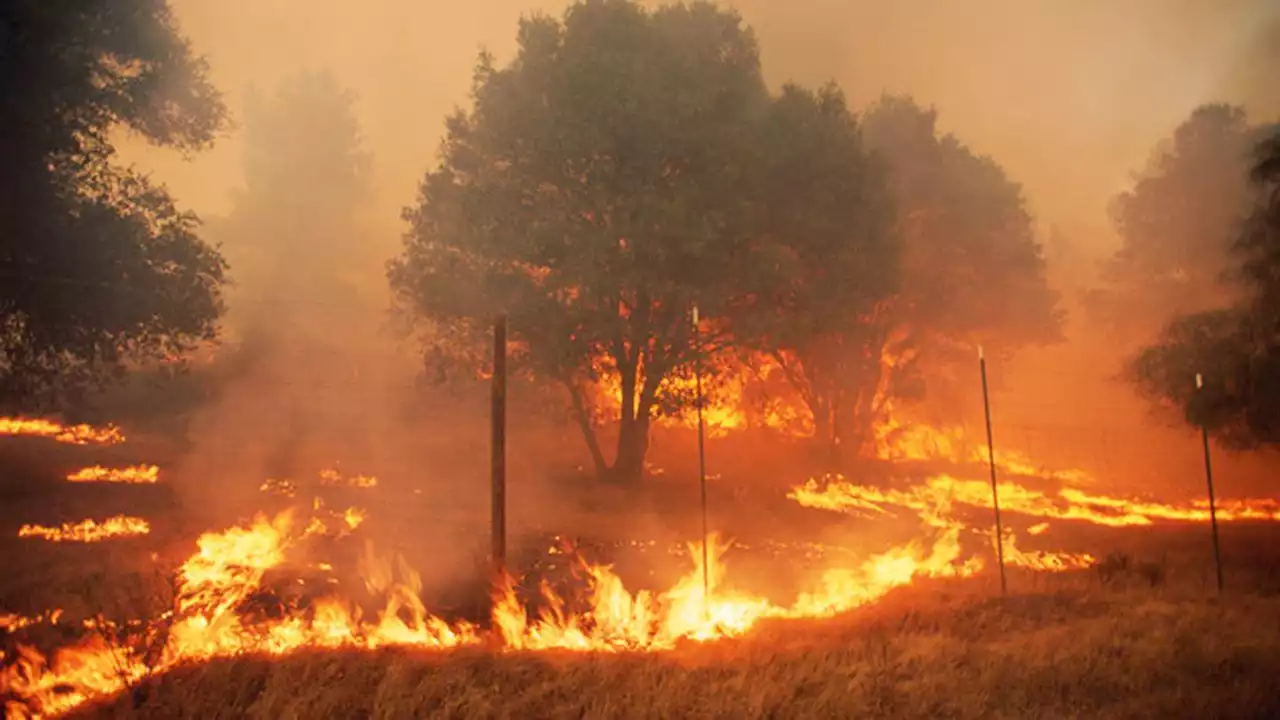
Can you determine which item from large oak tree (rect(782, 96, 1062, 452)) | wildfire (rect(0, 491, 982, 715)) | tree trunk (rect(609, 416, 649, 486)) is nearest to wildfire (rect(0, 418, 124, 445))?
wildfire (rect(0, 491, 982, 715))

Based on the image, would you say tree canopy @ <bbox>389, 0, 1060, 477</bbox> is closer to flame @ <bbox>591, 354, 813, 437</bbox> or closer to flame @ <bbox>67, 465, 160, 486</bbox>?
flame @ <bbox>591, 354, 813, 437</bbox>

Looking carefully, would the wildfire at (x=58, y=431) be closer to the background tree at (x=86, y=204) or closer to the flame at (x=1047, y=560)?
the background tree at (x=86, y=204)

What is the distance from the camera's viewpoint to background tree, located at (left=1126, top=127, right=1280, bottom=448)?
53.7 feet

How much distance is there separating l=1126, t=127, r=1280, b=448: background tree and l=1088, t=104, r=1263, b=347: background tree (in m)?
21.4

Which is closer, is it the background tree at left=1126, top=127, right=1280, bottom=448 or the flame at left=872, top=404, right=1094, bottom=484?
the background tree at left=1126, top=127, right=1280, bottom=448

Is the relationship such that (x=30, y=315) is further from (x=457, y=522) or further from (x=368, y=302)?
(x=368, y=302)

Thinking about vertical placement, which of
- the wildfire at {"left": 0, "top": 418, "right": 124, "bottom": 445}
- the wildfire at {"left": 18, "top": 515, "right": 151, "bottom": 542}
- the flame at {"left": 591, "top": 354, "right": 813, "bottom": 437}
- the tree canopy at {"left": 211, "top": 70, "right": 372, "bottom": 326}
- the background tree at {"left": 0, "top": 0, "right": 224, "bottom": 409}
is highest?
the tree canopy at {"left": 211, "top": 70, "right": 372, "bottom": 326}

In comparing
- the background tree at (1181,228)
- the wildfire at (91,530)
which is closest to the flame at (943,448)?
the background tree at (1181,228)

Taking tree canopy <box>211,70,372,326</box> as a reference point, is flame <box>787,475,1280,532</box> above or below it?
below

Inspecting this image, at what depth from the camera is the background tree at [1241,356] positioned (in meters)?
16.4

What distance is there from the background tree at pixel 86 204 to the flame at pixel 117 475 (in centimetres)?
264

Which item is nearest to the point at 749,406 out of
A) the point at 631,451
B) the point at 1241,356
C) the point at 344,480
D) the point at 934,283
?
the point at 934,283

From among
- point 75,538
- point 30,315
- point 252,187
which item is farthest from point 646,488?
point 252,187

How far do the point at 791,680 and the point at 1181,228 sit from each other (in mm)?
43487
